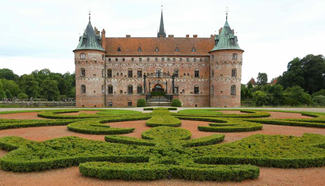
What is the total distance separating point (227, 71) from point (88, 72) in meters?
25.8

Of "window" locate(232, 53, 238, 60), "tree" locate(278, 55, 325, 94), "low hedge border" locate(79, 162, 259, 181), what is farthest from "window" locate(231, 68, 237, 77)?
"low hedge border" locate(79, 162, 259, 181)

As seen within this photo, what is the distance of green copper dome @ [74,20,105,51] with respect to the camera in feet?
133

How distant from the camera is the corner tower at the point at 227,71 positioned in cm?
4019

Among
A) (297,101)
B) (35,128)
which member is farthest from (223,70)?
(35,128)

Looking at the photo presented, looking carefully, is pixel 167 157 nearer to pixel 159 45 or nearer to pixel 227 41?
pixel 227 41

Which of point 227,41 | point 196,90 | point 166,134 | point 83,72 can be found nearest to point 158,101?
point 196,90

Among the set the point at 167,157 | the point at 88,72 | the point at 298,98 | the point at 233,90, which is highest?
the point at 88,72

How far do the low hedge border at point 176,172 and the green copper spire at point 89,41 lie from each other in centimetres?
3750

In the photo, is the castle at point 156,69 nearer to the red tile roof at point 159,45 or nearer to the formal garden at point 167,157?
the red tile roof at point 159,45

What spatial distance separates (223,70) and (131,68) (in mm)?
17980

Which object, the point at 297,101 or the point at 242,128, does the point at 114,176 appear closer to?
the point at 242,128

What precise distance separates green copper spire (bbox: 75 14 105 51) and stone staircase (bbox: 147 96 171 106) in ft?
44.8

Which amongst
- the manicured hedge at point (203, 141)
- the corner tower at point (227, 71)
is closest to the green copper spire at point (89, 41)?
the corner tower at point (227, 71)

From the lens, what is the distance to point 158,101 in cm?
4016
